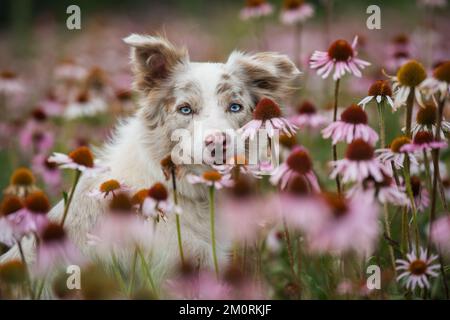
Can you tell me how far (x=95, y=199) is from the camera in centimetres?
377

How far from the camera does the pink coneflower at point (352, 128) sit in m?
3.13

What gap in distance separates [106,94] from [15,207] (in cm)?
436

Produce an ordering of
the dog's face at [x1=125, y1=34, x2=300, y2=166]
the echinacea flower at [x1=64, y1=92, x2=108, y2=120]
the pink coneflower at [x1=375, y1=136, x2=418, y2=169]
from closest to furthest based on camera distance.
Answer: the pink coneflower at [x1=375, y1=136, x2=418, y2=169]
the dog's face at [x1=125, y1=34, x2=300, y2=166]
the echinacea flower at [x1=64, y1=92, x2=108, y2=120]

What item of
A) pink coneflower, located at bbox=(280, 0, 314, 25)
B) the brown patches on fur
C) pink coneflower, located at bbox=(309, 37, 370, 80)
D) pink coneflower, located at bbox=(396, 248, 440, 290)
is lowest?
pink coneflower, located at bbox=(396, 248, 440, 290)

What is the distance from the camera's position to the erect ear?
4.07 m

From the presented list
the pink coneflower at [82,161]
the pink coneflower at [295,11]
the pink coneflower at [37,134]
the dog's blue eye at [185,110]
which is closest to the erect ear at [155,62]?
the dog's blue eye at [185,110]

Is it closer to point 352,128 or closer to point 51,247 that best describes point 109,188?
point 51,247

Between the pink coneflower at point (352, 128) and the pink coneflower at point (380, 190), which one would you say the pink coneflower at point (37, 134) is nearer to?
the pink coneflower at point (352, 128)

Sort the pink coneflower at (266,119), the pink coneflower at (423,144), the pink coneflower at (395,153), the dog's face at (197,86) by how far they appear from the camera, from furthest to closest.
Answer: the dog's face at (197,86), the pink coneflower at (266,119), the pink coneflower at (395,153), the pink coneflower at (423,144)

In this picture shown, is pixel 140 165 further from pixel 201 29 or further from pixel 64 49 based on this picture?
pixel 201 29

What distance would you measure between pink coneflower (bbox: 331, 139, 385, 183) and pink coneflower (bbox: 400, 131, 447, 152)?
248 millimetres

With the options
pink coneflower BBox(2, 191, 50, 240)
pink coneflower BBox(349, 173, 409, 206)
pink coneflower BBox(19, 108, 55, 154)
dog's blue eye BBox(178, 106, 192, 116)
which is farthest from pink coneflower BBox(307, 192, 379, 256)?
pink coneflower BBox(19, 108, 55, 154)

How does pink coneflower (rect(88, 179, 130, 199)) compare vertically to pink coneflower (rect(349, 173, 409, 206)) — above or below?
above

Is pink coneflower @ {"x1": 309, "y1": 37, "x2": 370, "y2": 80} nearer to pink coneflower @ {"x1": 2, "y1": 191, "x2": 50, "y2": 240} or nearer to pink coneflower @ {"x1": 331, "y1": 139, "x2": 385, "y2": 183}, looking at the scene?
pink coneflower @ {"x1": 331, "y1": 139, "x2": 385, "y2": 183}
